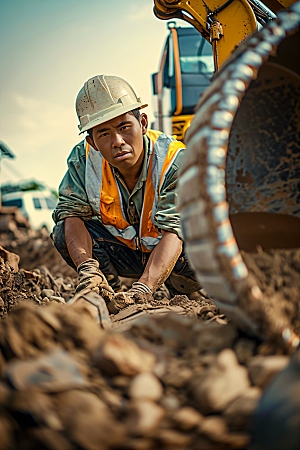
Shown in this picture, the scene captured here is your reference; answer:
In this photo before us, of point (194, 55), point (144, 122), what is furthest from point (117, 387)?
point (194, 55)

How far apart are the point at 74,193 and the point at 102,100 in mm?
850

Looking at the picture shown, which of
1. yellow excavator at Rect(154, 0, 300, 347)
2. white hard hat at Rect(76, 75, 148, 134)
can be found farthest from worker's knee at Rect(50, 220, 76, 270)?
yellow excavator at Rect(154, 0, 300, 347)

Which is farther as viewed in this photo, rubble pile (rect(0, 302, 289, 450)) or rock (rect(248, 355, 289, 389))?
rock (rect(248, 355, 289, 389))

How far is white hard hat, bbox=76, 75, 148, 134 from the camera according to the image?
2.50 metres

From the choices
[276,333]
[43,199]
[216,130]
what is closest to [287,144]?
[216,130]

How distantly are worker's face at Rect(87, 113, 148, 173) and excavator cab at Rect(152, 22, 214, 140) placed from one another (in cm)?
275

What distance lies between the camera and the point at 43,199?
9180mm

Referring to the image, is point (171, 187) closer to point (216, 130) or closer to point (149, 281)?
point (149, 281)

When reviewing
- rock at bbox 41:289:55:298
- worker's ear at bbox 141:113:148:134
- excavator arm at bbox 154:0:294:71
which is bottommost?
rock at bbox 41:289:55:298

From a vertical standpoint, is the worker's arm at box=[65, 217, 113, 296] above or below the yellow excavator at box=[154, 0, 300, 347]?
below

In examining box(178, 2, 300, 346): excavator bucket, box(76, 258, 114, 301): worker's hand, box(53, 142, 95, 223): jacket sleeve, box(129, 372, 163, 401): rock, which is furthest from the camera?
box(53, 142, 95, 223): jacket sleeve

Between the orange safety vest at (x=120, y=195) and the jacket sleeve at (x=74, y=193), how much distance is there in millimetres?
75

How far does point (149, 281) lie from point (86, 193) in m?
1.04

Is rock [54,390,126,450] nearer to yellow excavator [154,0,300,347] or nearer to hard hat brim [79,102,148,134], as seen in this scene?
yellow excavator [154,0,300,347]
